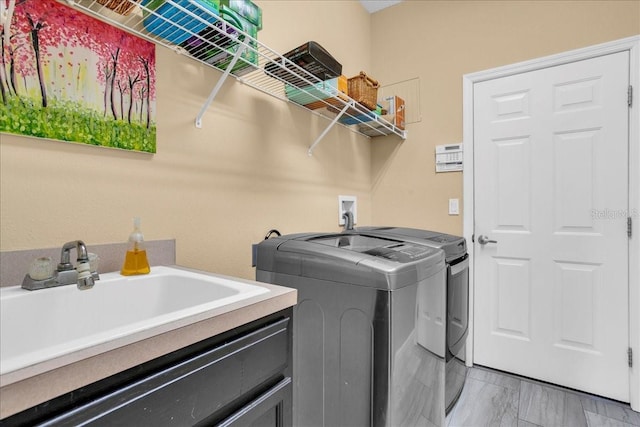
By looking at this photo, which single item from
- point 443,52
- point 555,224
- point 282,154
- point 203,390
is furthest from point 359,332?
point 443,52

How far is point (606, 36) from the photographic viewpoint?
195 centimetres

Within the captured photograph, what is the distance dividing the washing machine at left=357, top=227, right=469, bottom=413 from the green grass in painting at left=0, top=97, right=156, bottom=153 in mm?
1156

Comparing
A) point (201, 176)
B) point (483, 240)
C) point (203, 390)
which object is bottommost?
point (203, 390)

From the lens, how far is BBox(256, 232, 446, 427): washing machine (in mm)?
1070

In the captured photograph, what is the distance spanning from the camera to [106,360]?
1.71 feet

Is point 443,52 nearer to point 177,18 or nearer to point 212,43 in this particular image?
point 212,43

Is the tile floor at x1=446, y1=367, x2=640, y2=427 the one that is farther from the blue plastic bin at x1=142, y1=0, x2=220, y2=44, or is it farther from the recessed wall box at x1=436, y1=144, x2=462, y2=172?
the blue plastic bin at x1=142, y1=0, x2=220, y2=44

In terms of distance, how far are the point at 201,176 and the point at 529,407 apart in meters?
2.14

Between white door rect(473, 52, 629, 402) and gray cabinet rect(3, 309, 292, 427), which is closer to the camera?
gray cabinet rect(3, 309, 292, 427)

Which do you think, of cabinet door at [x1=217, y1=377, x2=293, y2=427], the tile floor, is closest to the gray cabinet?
cabinet door at [x1=217, y1=377, x2=293, y2=427]

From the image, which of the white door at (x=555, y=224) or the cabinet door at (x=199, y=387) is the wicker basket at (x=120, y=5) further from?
the white door at (x=555, y=224)

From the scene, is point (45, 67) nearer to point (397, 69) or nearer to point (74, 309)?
point (74, 309)

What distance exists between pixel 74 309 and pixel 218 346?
17.4 inches

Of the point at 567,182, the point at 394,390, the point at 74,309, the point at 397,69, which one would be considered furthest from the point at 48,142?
the point at 567,182
